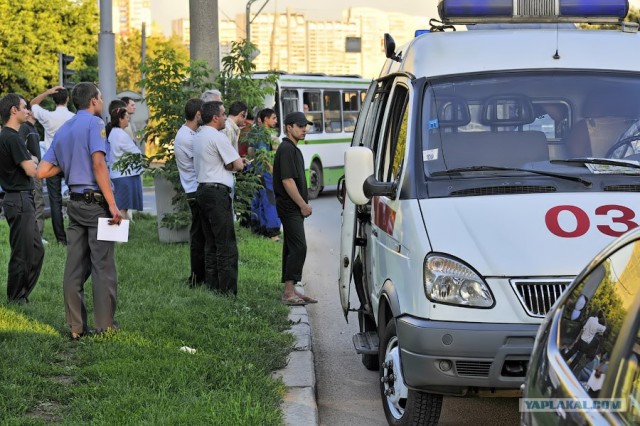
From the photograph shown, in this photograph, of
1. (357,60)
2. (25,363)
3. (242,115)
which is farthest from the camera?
(357,60)

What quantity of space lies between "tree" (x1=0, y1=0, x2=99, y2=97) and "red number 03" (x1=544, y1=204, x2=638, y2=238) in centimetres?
4027

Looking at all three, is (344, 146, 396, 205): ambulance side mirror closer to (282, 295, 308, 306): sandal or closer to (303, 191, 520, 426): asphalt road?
(303, 191, 520, 426): asphalt road

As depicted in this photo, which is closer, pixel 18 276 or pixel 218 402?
pixel 218 402

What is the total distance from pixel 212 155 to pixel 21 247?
1786 millimetres

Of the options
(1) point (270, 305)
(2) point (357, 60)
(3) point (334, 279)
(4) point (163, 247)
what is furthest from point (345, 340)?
(2) point (357, 60)

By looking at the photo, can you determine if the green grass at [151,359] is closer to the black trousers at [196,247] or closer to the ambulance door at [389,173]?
the black trousers at [196,247]

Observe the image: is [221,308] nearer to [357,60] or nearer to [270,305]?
[270,305]

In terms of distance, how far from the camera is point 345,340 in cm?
902

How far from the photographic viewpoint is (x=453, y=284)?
5383 millimetres

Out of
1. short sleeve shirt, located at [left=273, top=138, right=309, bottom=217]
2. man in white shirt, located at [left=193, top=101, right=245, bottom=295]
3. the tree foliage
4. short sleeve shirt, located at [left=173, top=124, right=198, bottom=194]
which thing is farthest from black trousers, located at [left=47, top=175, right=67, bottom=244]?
short sleeve shirt, located at [left=273, top=138, right=309, bottom=217]

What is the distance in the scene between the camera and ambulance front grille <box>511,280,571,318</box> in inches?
208

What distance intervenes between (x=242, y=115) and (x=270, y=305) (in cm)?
318

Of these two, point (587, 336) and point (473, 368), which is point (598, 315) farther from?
point (473, 368)

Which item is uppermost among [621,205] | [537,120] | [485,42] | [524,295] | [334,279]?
[485,42]
